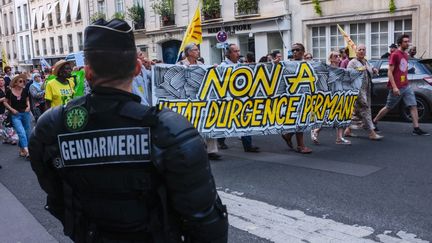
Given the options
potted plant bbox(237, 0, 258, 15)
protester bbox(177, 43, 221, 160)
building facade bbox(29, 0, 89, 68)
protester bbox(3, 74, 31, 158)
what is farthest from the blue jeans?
building facade bbox(29, 0, 89, 68)

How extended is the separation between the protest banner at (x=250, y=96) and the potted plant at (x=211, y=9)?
54.7ft

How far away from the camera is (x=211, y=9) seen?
24.3 m

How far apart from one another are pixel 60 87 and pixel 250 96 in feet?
9.91

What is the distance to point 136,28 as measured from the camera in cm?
3078

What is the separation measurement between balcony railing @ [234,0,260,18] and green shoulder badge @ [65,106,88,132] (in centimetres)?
2091

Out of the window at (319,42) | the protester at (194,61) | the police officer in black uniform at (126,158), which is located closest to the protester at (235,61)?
the protester at (194,61)

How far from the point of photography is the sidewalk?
181 inches

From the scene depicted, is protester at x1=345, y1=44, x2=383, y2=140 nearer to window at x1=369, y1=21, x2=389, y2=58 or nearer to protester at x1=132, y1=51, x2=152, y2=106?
protester at x1=132, y1=51, x2=152, y2=106

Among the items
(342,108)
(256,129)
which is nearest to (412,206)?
(256,129)

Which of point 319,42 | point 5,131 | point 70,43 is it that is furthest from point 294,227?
point 70,43

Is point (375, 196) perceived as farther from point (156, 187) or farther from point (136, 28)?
point (136, 28)

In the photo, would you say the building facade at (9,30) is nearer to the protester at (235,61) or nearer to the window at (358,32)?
the window at (358,32)

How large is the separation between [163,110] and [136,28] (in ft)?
98.4

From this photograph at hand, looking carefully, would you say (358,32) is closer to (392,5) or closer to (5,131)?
(392,5)
